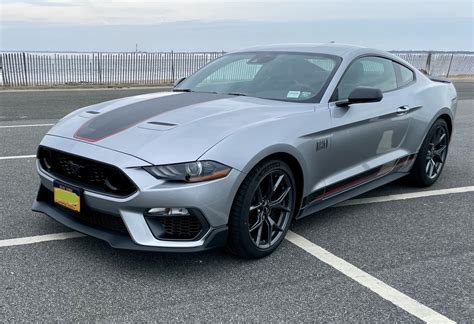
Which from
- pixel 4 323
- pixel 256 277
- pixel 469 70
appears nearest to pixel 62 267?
pixel 4 323

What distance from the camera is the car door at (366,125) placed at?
3.96 m

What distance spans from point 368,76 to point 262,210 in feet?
6.28

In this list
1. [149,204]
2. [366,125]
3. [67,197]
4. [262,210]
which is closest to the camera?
Result: [149,204]

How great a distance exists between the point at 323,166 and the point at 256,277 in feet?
3.55

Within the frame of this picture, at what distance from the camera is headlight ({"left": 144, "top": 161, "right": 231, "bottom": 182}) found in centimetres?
297

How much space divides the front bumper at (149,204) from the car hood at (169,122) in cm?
11

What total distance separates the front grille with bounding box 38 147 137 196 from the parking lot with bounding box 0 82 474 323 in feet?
1.86

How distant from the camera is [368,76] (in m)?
4.57

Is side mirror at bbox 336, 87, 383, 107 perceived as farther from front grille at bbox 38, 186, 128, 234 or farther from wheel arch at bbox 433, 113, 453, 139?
front grille at bbox 38, 186, 128, 234

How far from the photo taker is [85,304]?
9.35 ft

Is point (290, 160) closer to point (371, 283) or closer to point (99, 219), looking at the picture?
point (371, 283)

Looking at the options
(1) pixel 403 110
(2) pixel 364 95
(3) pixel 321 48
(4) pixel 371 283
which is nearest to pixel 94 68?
(3) pixel 321 48

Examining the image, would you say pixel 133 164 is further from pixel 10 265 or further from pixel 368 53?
Answer: pixel 368 53

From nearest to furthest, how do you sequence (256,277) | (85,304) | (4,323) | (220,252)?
(4,323), (85,304), (256,277), (220,252)
